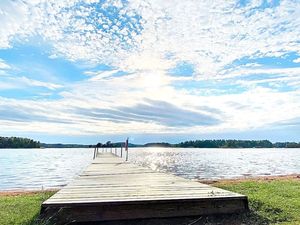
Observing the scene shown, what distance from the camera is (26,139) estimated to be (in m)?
154

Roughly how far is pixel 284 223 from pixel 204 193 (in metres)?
1.74

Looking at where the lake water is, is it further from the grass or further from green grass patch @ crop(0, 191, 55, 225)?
the grass

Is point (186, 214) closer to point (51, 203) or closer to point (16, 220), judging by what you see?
point (51, 203)

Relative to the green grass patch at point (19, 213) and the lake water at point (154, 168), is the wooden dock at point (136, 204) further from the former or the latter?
the lake water at point (154, 168)

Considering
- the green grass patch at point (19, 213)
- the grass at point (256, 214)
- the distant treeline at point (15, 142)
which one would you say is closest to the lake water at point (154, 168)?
A: the green grass patch at point (19, 213)

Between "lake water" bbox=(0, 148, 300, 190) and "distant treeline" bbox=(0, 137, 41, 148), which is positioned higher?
"distant treeline" bbox=(0, 137, 41, 148)

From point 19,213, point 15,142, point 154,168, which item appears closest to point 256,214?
point 19,213

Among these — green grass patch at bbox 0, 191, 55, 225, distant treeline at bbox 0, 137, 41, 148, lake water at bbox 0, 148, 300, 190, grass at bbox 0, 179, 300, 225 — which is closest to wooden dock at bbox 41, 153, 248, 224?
grass at bbox 0, 179, 300, 225

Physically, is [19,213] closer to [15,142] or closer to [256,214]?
[256,214]

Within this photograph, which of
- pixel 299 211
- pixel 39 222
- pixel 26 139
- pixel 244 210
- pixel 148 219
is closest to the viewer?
pixel 39 222

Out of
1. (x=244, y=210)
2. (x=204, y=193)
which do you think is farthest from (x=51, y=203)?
(x=244, y=210)

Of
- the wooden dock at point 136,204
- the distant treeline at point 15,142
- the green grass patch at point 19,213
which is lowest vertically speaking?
the green grass patch at point 19,213

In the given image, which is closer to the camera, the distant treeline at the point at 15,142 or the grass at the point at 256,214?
the grass at the point at 256,214

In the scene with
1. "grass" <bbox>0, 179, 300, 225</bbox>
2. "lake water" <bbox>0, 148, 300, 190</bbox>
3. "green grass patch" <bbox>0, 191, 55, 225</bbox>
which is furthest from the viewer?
"lake water" <bbox>0, 148, 300, 190</bbox>
